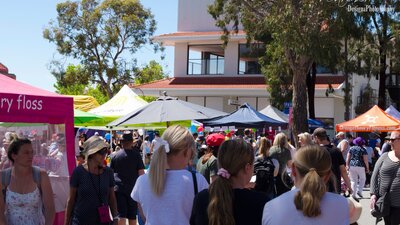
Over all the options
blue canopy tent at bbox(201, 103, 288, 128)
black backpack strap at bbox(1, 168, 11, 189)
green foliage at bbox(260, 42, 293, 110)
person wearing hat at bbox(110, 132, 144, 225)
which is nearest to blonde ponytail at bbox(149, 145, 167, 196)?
black backpack strap at bbox(1, 168, 11, 189)

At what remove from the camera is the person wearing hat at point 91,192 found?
21.4ft

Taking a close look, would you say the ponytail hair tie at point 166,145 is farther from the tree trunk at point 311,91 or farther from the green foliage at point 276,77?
the tree trunk at point 311,91

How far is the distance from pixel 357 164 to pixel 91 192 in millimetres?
12789

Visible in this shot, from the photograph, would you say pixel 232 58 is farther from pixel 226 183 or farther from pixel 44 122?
pixel 226 183

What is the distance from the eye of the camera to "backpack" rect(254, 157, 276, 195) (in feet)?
28.5

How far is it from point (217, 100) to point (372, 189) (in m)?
30.9

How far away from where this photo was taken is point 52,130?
24.3 ft

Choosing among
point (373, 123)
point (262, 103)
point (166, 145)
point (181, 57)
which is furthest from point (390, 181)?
point (181, 57)

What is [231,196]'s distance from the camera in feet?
11.5

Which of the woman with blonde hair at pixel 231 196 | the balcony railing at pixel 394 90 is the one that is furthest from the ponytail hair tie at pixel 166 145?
the balcony railing at pixel 394 90

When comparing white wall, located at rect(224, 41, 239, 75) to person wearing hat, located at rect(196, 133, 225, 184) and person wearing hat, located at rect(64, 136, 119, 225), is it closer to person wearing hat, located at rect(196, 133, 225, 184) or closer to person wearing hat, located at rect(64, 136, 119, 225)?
person wearing hat, located at rect(196, 133, 225, 184)

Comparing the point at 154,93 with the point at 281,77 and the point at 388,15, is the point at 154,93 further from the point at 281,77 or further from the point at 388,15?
the point at 388,15

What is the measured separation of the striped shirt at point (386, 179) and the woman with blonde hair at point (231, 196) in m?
4.34

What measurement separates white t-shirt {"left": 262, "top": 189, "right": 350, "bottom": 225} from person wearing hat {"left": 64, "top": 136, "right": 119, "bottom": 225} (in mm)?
3445
